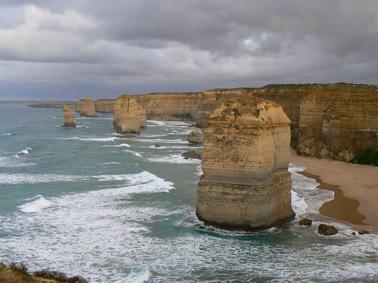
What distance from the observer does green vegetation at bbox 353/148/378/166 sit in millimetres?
38906

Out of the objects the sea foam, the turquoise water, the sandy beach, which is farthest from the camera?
the sea foam

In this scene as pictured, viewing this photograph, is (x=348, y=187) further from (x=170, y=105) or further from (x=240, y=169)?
(x=170, y=105)

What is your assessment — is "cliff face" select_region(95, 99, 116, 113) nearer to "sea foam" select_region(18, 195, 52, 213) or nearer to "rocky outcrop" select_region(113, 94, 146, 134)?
"rocky outcrop" select_region(113, 94, 146, 134)

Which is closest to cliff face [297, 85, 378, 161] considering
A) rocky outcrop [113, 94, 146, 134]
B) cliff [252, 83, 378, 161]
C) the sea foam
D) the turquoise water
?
cliff [252, 83, 378, 161]

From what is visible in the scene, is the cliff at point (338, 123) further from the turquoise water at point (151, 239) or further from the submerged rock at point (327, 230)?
the submerged rock at point (327, 230)

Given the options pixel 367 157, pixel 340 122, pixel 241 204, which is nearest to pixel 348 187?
pixel 367 157

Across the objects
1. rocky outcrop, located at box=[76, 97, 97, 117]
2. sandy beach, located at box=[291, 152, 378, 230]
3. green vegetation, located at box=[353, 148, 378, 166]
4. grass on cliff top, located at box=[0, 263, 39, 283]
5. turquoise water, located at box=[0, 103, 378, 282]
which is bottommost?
turquoise water, located at box=[0, 103, 378, 282]

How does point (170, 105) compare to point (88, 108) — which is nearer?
point (170, 105)

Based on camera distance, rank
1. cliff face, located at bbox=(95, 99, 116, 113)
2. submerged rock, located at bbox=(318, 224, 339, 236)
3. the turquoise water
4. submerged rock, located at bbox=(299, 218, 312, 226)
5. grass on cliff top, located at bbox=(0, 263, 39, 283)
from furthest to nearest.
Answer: cliff face, located at bbox=(95, 99, 116, 113) < submerged rock, located at bbox=(299, 218, 312, 226) < submerged rock, located at bbox=(318, 224, 339, 236) < the turquoise water < grass on cliff top, located at bbox=(0, 263, 39, 283)

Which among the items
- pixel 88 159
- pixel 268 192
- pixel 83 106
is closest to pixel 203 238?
Answer: pixel 268 192

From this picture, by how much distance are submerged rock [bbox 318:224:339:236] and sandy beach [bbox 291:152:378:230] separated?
2.43 metres

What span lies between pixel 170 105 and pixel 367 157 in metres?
101

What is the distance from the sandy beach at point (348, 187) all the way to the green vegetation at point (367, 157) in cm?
99

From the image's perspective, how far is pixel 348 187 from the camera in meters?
30.4
